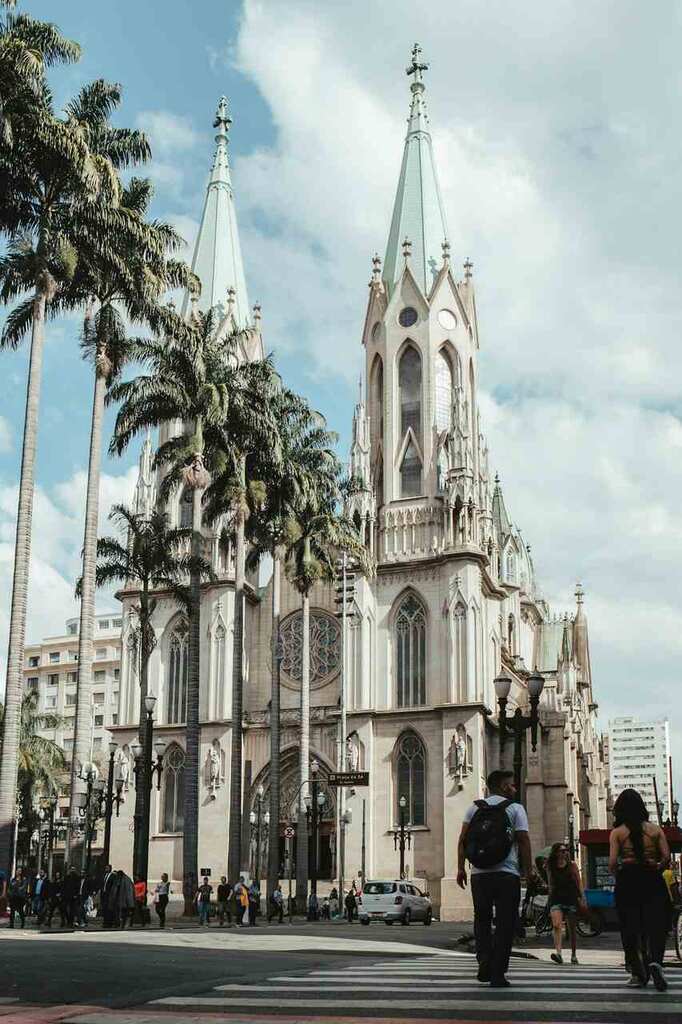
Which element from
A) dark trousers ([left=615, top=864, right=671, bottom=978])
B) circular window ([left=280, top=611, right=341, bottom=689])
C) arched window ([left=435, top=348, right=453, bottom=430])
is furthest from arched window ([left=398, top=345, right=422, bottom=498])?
dark trousers ([left=615, top=864, right=671, bottom=978])

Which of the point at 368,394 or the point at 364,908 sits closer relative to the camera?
the point at 364,908

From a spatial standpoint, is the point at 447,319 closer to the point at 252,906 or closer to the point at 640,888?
the point at 252,906

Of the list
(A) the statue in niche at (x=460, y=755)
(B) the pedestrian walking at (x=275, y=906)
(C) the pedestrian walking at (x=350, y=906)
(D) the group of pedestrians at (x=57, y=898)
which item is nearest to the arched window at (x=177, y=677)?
(A) the statue in niche at (x=460, y=755)

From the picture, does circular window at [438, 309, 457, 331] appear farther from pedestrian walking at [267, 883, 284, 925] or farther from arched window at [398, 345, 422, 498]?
pedestrian walking at [267, 883, 284, 925]

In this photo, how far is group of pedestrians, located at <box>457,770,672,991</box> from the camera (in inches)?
341

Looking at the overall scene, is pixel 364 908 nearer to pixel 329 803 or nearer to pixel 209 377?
pixel 329 803

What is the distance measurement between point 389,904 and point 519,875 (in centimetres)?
3164

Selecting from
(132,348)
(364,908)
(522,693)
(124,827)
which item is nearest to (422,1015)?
(132,348)

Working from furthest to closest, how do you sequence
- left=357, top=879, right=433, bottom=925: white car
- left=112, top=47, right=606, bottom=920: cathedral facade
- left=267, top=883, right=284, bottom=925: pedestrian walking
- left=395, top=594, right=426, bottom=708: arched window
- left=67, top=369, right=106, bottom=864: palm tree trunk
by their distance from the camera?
left=395, top=594, right=426, bottom=708: arched window
left=112, top=47, right=606, bottom=920: cathedral facade
left=357, top=879, right=433, bottom=925: white car
left=267, top=883, right=284, bottom=925: pedestrian walking
left=67, top=369, right=106, bottom=864: palm tree trunk

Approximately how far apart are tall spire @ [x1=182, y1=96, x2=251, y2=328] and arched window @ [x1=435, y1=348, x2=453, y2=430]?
37.9 feet

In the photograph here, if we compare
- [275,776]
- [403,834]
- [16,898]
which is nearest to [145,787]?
[16,898]

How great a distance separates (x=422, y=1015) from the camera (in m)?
7.23

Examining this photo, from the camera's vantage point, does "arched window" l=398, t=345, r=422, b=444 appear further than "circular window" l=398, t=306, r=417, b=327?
No

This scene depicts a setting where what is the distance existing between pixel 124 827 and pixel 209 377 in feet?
81.8
